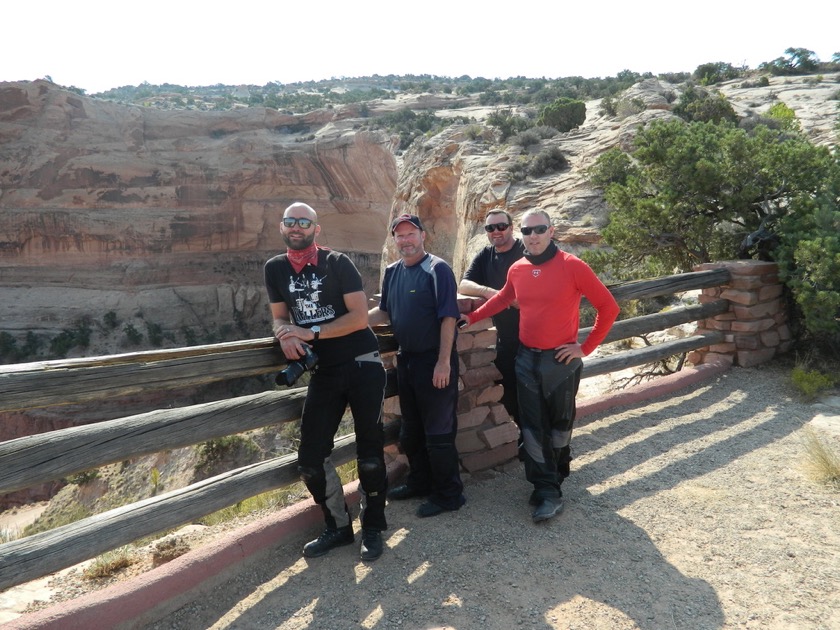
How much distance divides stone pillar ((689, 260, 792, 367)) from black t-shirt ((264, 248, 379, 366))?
4.96 meters

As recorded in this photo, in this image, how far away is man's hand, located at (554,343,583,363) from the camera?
3643 mm

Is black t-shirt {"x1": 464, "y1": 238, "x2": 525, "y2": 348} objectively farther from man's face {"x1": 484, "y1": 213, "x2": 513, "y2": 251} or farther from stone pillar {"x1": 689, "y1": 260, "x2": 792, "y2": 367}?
stone pillar {"x1": 689, "y1": 260, "x2": 792, "y2": 367}

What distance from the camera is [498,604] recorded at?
298 centimetres

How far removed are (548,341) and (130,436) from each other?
7.96 feet

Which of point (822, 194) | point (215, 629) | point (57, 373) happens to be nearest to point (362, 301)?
point (57, 373)

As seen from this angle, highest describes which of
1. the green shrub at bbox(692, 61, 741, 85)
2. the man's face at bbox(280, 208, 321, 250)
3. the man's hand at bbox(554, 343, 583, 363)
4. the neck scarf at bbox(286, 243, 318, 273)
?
the green shrub at bbox(692, 61, 741, 85)

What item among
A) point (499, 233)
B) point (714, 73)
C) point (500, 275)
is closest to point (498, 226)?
point (499, 233)

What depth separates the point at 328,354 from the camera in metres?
3.43

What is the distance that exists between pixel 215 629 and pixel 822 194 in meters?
7.22

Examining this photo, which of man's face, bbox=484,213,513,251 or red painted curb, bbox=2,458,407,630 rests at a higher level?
man's face, bbox=484,213,513,251

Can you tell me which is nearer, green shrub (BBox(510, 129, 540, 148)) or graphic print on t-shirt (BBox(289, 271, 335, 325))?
graphic print on t-shirt (BBox(289, 271, 335, 325))

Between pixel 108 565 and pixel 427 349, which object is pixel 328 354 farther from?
pixel 108 565

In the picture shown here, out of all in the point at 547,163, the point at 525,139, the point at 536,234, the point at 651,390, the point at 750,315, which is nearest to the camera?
the point at 536,234

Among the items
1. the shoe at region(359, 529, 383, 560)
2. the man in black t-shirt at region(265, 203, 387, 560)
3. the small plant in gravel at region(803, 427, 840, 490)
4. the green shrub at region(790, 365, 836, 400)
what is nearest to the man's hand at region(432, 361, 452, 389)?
the man in black t-shirt at region(265, 203, 387, 560)
